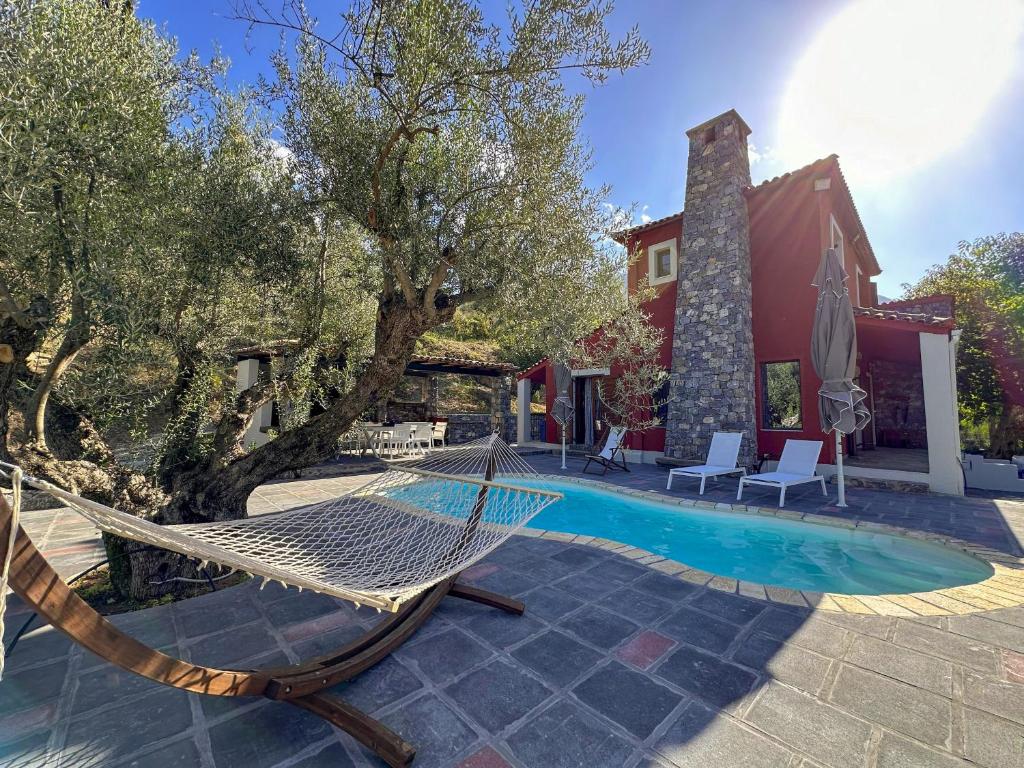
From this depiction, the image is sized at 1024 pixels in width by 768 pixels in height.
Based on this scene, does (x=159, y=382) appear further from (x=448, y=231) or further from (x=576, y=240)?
(x=576, y=240)

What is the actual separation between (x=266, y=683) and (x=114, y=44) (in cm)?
424

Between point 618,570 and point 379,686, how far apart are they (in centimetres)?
243

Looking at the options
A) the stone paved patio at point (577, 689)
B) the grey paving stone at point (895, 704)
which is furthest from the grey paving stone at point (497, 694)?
the grey paving stone at point (895, 704)

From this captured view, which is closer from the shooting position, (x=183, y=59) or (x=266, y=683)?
(x=266, y=683)

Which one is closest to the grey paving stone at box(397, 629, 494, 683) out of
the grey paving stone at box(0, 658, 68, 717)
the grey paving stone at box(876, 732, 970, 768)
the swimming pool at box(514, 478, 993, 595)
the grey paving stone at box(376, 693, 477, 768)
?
the grey paving stone at box(376, 693, 477, 768)

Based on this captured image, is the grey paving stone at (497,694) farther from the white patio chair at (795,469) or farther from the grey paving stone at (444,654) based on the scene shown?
the white patio chair at (795,469)

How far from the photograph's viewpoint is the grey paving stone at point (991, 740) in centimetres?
188

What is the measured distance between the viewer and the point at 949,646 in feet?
9.16

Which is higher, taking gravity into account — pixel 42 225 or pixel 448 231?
pixel 448 231

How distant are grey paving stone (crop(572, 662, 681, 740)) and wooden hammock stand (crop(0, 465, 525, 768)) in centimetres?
96

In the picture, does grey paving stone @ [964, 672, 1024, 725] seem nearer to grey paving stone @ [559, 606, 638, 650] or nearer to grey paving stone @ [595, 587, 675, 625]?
grey paving stone @ [595, 587, 675, 625]

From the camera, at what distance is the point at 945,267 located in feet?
63.9

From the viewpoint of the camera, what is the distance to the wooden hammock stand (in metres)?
1.32

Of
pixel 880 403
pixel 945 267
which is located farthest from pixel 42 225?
pixel 945 267
